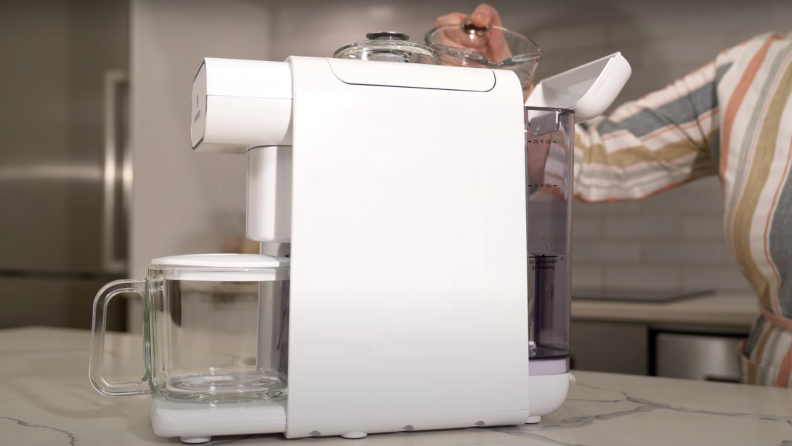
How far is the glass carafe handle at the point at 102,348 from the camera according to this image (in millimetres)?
520

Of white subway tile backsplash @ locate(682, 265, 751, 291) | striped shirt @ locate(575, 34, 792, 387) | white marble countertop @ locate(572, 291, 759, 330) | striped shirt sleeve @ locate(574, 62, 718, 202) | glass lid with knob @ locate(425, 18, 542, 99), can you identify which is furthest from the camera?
white subway tile backsplash @ locate(682, 265, 751, 291)

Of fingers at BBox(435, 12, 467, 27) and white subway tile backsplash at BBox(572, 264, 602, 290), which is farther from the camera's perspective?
white subway tile backsplash at BBox(572, 264, 602, 290)

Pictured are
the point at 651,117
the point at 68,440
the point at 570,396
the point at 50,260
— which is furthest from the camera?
the point at 50,260

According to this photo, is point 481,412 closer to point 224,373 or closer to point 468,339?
point 468,339

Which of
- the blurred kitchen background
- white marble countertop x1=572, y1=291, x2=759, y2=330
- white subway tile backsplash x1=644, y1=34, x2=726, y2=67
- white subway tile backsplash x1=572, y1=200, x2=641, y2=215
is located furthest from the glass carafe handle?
white subway tile backsplash x1=644, y1=34, x2=726, y2=67

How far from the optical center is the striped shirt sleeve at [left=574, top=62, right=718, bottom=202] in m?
1.00

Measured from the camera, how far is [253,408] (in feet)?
1.63

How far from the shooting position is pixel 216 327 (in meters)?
0.49

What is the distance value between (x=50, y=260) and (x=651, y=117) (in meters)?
2.28

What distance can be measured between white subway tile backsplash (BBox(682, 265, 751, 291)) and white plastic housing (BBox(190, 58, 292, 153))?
5.92 feet

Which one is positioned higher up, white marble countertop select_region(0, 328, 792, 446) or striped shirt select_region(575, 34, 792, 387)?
striped shirt select_region(575, 34, 792, 387)

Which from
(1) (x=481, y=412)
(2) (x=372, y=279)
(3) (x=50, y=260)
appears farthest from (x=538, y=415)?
(3) (x=50, y=260)

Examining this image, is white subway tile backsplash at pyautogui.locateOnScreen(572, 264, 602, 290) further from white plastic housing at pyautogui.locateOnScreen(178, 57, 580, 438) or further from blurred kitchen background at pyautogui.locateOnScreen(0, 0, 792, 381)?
white plastic housing at pyautogui.locateOnScreen(178, 57, 580, 438)

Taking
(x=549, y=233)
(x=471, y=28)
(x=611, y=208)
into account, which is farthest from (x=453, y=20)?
(x=611, y=208)
